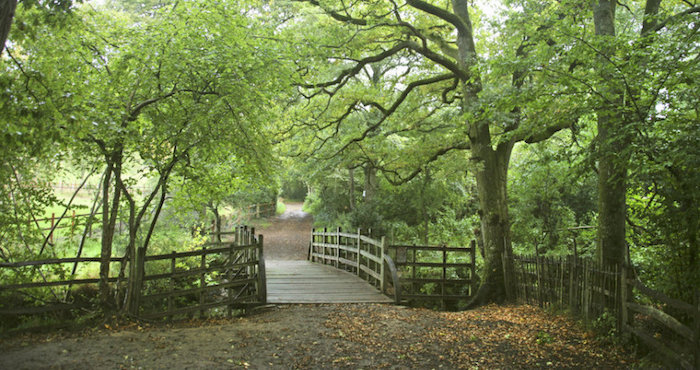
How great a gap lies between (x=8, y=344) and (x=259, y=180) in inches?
178

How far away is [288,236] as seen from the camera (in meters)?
27.6

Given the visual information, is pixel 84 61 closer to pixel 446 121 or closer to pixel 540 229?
pixel 446 121

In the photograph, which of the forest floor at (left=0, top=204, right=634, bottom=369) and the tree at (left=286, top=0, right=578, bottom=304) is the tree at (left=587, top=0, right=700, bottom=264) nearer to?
the tree at (left=286, top=0, right=578, bottom=304)

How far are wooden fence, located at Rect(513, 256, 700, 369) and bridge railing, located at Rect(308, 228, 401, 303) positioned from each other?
2.79m

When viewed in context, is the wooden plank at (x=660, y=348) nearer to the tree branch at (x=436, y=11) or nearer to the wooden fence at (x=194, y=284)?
the wooden fence at (x=194, y=284)

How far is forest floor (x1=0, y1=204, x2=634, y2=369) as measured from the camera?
5.42 m

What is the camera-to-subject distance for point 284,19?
52.1ft

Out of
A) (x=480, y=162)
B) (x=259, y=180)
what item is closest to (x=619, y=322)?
(x=480, y=162)

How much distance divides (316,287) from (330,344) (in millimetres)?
4736

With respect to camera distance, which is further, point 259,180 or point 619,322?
point 259,180

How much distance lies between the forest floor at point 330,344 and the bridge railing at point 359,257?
2.22 metres

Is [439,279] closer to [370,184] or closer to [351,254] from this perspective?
[351,254]

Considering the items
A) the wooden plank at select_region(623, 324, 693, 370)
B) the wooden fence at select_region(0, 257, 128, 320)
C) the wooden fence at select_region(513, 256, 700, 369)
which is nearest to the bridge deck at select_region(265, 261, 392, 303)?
the wooden fence at select_region(513, 256, 700, 369)

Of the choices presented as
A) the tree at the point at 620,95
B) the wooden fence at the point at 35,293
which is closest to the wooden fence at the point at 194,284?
the wooden fence at the point at 35,293
